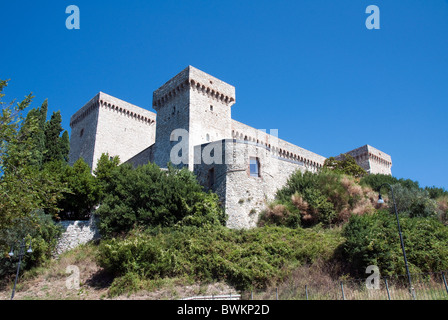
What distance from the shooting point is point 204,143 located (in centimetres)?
2353

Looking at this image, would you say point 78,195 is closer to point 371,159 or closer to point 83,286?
point 83,286

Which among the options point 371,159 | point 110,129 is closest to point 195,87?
point 110,129

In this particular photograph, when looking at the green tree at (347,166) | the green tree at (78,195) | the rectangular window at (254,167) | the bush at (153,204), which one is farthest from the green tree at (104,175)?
the green tree at (347,166)

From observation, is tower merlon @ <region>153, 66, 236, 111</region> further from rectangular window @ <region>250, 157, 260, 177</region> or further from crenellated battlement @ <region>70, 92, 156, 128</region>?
rectangular window @ <region>250, 157, 260, 177</region>

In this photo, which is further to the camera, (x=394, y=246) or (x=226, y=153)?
(x=226, y=153)

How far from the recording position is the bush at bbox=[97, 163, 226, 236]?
18.5 meters

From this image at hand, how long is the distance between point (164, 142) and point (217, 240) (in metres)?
12.3

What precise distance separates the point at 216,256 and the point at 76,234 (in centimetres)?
858

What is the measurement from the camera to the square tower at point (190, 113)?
83.7ft

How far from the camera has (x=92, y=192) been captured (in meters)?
20.7

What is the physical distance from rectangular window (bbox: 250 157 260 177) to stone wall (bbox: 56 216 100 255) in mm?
9344

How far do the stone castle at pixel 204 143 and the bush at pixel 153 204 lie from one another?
1.44 m

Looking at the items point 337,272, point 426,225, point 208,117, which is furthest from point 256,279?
point 208,117

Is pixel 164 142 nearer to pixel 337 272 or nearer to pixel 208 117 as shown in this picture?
pixel 208 117
